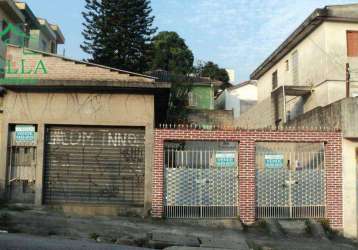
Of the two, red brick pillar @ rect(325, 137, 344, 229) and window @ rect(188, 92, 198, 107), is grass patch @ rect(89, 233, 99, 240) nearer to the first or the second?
red brick pillar @ rect(325, 137, 344, 229)

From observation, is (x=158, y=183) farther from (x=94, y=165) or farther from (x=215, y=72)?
(x=215, y=72)

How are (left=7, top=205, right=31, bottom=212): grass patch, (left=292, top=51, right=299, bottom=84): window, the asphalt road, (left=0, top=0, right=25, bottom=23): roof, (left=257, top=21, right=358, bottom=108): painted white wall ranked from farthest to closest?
(left=0, top=0, right=25, bottom=23): roof < (left=292, top=51, right=299, bottom=84): window < (left=257, top=21, right=358, bottom=108): painted white wall < (left=7, top=205, right=31, bottom=212): grass patch < the asphalt road

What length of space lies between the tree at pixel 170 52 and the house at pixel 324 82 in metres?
27.9

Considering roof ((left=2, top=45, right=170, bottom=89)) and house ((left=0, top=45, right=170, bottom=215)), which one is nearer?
roof ((left=2, top=45, right=170, bottom=89))

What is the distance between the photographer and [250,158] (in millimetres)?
14602

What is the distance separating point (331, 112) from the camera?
15625 mm

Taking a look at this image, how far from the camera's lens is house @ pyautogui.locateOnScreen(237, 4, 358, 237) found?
1484cm

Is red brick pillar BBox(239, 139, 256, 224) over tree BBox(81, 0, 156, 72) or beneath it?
beneath

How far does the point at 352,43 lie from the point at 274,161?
9.60 m

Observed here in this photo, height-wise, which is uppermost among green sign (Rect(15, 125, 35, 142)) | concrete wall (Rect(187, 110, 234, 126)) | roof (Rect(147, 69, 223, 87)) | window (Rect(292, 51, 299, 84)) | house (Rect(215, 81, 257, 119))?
roof (Rect(147, 69, 223, 87))

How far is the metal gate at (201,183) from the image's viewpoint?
567 inches

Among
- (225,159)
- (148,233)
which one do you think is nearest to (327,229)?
(225,159)

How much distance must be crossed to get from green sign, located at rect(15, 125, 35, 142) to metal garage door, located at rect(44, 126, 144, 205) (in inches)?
19.4

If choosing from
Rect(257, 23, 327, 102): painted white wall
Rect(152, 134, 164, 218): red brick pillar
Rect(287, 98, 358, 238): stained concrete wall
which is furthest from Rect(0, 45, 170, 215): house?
Rect(257, 23, 327, 102): painted white wall
